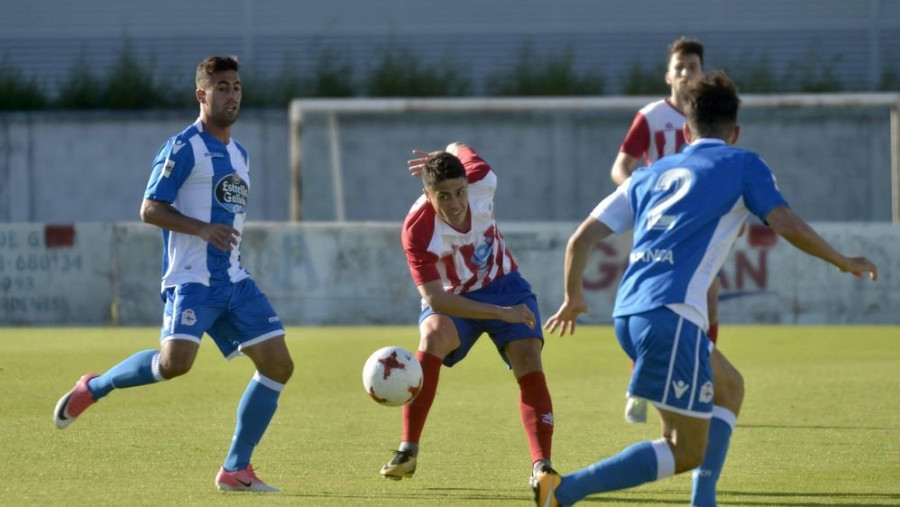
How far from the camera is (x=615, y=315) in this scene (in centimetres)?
531

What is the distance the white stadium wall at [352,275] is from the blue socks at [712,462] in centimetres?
1044

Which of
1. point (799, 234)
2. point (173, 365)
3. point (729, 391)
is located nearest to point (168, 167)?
point (173, 365)

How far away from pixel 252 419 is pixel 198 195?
111cm

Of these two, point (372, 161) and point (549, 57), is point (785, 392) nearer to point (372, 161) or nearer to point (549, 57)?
point (372, 161)

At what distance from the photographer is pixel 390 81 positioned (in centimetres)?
2570

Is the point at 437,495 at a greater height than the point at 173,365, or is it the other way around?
the point at 173,365

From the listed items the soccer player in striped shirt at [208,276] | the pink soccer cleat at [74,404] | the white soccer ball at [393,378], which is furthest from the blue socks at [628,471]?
the pink soccer cleat at [74,404]

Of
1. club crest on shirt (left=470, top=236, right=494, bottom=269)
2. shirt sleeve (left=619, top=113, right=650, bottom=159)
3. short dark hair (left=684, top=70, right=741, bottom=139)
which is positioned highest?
short dark hair (left=684, top=70, right=741, bottom=139)

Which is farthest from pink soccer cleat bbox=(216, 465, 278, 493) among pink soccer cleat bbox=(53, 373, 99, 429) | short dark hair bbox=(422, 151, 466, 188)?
short dark hair bbox=(422, 151, 466, 188)

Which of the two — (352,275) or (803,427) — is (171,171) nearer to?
(803,427)

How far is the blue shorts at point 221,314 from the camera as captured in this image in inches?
261

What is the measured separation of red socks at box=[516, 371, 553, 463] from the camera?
6438 millimetres

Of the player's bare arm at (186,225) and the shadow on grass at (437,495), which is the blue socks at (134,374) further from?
the shadow on grass at (437,495)

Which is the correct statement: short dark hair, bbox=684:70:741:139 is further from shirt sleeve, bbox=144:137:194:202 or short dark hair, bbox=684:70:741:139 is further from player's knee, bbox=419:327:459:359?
shirt sleeve, bbox=144:137:194:202
